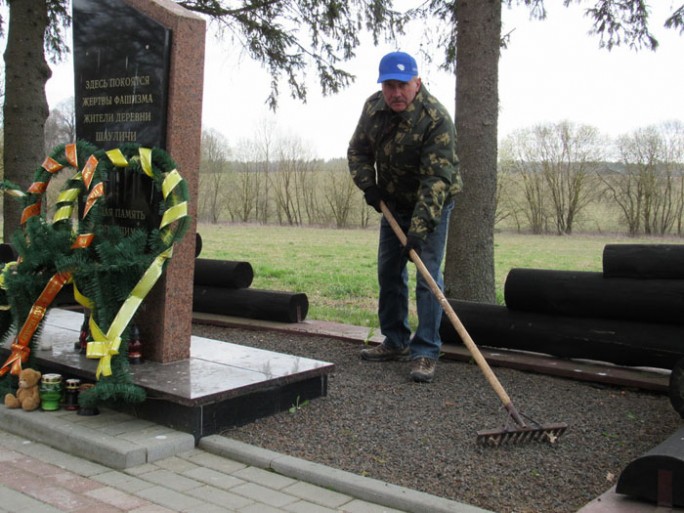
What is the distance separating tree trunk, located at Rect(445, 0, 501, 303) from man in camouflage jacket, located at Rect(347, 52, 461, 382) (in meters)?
1.30

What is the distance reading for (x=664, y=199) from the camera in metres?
32.6

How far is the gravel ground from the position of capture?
3.00 metres

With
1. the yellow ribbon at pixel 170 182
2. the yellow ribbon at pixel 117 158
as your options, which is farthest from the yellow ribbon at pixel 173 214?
the yellow ribbon at pixel 117 158

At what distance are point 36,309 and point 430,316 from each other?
99.4 inches

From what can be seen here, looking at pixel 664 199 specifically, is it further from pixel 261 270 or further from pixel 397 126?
pixel 397 126

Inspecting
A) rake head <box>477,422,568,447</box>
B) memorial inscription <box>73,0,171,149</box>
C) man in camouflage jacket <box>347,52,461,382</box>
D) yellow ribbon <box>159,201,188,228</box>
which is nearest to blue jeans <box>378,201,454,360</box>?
man in camouflage jacket <box>347,52,461,382</box>

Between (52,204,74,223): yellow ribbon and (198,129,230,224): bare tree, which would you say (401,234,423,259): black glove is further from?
(198,129,230,224): bare tree

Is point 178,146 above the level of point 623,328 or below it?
above

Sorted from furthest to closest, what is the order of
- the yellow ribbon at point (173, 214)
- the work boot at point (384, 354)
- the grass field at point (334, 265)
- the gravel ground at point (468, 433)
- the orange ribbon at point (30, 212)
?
the grass field at point (334, 265) → the work boot at point (384, 354) → the orange ribbon at point (30, 212) → the yellow ribbon at point (173, 214) → the gravel ground at point (468, 433)

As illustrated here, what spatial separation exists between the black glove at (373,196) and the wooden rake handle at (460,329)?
1.4 inches

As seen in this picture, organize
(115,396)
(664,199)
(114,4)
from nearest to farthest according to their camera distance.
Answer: (115,396)
(114,4)
(664,199)

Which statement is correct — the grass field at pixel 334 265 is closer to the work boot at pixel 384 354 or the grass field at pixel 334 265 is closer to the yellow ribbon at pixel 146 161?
the work boot at pixel 384 354

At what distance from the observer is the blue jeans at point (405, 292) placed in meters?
4.89

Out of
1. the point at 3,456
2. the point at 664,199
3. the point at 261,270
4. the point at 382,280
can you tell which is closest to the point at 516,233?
the point at 664,199
